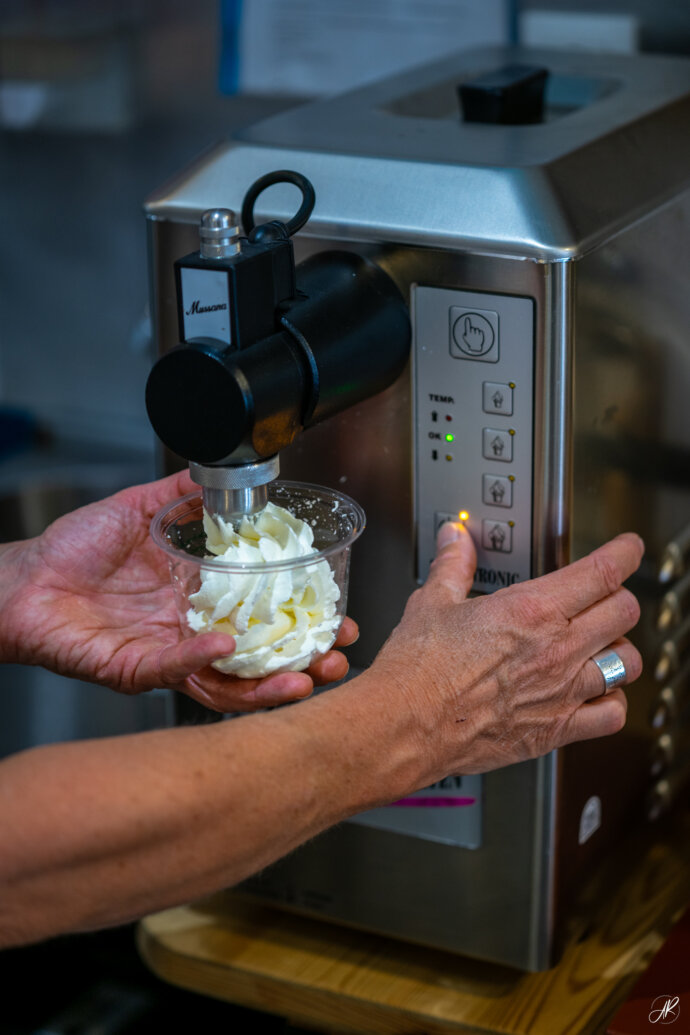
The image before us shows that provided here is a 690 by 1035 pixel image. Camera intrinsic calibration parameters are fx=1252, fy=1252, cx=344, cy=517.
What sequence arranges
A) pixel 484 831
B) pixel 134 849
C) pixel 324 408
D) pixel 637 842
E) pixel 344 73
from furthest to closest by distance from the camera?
pixel 344 73
pixel 637 842
pixel 484 831
pixel 324 408
pixel 134 849

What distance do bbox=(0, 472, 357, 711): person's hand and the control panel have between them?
4.0 inches

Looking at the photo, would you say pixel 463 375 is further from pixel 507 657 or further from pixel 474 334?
pixel 507 657

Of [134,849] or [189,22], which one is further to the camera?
[189,22]

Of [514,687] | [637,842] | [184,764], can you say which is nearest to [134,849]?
[184,764]

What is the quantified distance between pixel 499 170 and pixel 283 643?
0.98 ft

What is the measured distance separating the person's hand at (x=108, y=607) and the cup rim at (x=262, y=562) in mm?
63

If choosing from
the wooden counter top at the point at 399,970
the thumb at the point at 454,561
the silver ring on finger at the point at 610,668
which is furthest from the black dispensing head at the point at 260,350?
the wooden counter top at the point at 399,970

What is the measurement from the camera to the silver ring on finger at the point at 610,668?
0.76m

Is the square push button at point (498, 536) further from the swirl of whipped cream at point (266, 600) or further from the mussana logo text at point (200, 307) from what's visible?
the mussana logo text at point (200, 307)

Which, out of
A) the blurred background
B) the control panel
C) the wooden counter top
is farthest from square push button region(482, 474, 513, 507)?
the blurred background

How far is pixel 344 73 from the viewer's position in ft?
4.31

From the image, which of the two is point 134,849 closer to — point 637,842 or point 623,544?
point 623,544

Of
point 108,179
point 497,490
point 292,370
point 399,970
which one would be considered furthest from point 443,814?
point 108,179

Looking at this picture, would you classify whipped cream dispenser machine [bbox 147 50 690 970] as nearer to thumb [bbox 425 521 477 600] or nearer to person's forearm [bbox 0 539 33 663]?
thumb [bbox 425 521 477 600]
